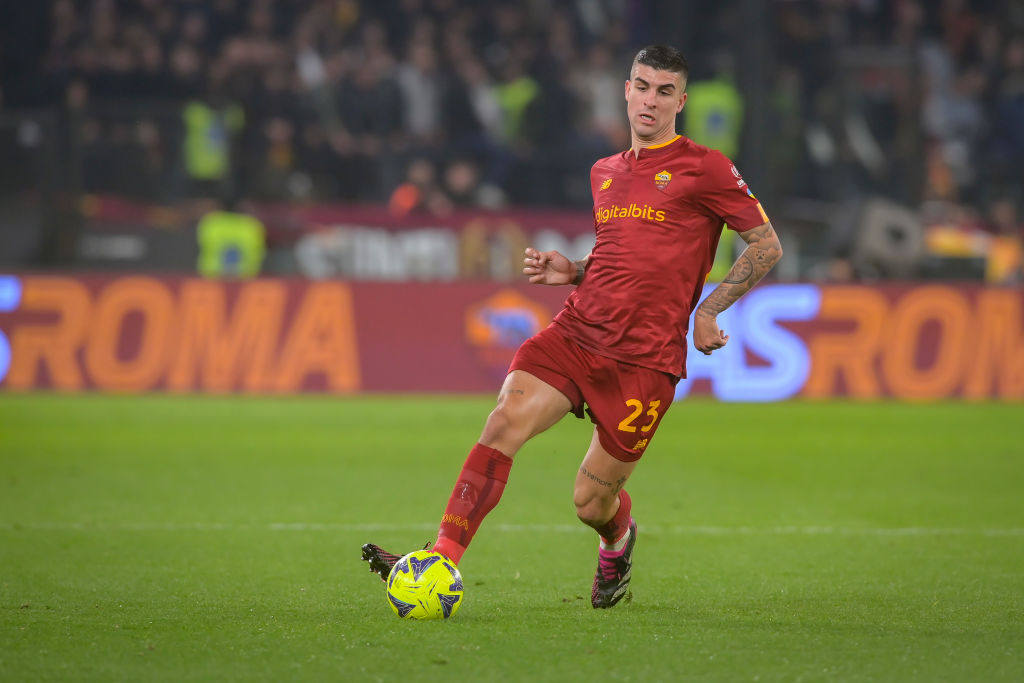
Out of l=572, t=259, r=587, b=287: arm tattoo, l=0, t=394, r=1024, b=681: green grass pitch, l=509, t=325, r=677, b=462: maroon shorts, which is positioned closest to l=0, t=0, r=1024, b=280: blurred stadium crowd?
l=0, t=394, r=1024, b=681: green grass pitch

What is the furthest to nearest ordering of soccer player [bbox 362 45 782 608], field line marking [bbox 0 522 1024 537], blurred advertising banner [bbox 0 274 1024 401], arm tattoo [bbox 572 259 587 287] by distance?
blurred advertising banner [bbox 0 274 1024 401], field line marking [bbox 0 522 1024 537], arm tattoo [bbox 572 259 587 287], soccer player [bbox 362 45 782 608]

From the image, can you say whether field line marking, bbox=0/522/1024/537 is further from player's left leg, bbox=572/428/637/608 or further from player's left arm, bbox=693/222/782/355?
player's left arm, bbox=693/222/782/355

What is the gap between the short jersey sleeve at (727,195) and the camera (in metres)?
5.13

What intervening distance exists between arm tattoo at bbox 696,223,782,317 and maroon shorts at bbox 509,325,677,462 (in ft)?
1.14

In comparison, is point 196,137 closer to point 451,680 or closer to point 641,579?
point 641,579

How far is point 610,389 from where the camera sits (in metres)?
5.14

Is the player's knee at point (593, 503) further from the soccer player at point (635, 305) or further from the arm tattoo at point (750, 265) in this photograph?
the arm tattoo at point (750, 265)

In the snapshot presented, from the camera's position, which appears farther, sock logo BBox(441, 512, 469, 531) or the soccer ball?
sock logo BBox(441, 512, 469, 531)

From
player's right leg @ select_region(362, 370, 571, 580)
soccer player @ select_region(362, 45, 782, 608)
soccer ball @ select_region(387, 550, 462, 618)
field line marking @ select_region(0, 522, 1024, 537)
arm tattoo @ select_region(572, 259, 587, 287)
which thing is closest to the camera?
soccer ball @ select_region(387, 550, 462, 618)

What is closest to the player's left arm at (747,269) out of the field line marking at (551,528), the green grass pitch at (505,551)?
the green grass pitch at (505,551)

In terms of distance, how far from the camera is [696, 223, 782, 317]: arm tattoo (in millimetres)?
5164

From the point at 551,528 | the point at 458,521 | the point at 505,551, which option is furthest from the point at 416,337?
the point at 458,521

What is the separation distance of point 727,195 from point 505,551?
231 centimetres

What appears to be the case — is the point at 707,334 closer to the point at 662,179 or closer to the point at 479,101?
the point at 662,179
